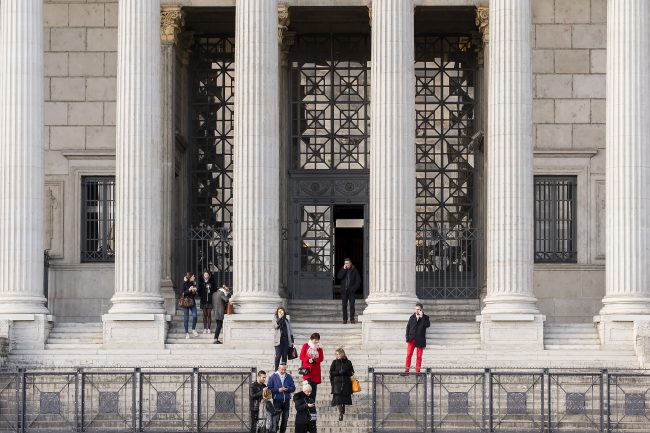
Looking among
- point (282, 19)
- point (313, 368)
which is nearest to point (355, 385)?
point (313, 368)

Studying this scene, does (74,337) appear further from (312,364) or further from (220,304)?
(312,364)

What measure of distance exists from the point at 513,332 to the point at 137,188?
11.9 metres

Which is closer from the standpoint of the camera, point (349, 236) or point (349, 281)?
point (349, 281)

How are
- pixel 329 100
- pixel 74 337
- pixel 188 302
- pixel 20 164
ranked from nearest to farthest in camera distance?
1. pixel 20 164
2. pixel 74 337
3. pixel 188 302
4. pixel 329 100

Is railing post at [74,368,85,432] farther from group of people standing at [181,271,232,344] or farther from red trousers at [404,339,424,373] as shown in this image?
red trousers at [404,339,424,373]

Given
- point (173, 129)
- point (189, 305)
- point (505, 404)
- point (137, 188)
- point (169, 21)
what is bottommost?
point (505, 404)

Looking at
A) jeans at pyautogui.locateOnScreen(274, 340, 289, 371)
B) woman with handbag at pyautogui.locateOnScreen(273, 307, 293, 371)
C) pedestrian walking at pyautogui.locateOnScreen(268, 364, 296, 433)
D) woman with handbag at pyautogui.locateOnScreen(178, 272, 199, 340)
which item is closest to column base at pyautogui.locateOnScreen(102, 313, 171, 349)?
woman with handbag at pyautogui.locateOnScreen(178, 272, 199, 340)

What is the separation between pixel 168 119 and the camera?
57.2 m

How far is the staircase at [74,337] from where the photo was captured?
50.0 metres

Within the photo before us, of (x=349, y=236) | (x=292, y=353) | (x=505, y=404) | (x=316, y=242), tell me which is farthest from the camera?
(x=349, y=236)

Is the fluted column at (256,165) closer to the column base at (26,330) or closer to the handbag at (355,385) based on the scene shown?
the column base at (26,330)

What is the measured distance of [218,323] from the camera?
50469 millimetres

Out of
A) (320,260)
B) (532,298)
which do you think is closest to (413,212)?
(532,298)

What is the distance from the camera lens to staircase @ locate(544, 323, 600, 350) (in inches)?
1964
